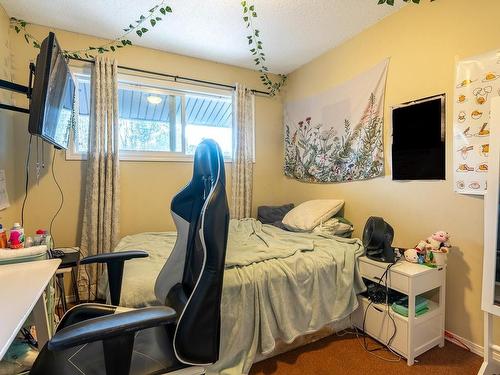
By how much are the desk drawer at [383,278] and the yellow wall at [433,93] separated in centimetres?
47

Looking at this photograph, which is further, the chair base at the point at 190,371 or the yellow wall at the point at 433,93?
the yellow wall at the point at 433,93

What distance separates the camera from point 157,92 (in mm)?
2904

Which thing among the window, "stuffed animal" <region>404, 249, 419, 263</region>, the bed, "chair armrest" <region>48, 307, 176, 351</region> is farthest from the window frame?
"chair armrest" <region>48, 307, 176, 351</region>

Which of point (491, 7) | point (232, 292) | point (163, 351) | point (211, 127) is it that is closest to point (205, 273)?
point (163, 351)

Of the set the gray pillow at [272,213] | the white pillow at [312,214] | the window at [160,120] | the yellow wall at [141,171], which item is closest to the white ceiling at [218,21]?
the yellow wall at [141,171]

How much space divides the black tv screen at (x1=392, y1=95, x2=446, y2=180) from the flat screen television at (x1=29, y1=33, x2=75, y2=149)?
7.74 ft

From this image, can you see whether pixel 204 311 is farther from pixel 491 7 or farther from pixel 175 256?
pixel 491 7

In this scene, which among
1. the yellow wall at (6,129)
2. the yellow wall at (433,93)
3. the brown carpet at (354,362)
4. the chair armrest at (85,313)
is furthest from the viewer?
the yellow wall at (6,129)

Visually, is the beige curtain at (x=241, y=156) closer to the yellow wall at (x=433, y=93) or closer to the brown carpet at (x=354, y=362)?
the yellow wall at (x=433, y=93)

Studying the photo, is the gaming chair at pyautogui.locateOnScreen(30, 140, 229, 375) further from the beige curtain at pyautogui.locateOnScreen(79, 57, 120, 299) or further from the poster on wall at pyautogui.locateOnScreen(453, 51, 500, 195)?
the poster on wall at pyautogui.locateOnScreen(453, 51, 500, 195)

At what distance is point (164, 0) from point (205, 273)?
2.10 m

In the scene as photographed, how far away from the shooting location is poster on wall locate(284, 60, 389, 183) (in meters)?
2.33

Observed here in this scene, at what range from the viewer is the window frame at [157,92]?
8.23 ft

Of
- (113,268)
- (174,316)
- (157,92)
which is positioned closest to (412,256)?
(174,316)
